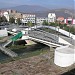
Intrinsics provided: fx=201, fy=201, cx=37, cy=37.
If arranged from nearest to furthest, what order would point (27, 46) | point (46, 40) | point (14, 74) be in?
point (14, 74)
point (46, 40)
point (27, 46)

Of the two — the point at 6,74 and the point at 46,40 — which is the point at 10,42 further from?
the point at 6,74

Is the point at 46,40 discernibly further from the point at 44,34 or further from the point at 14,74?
the point at 14,74

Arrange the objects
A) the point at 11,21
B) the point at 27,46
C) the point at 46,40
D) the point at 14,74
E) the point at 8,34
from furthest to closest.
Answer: the point at 11,21
the point at 8,34
the point at 27,46
the point at 46,40
the point at 14,74

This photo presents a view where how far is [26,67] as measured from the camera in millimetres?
12492

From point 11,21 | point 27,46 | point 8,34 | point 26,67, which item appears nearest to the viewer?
point 26,67

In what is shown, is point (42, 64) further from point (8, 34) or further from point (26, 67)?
point (8, 34)

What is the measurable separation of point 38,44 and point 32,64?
15246 millimetres

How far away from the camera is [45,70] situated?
38.7 ft

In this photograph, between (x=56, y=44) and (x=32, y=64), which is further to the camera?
(x=56, y=44)

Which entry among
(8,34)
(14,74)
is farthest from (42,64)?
(8,34)

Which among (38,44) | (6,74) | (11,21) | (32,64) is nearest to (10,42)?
(38,44)

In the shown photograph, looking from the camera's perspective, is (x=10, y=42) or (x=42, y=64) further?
(x=10, y=42)

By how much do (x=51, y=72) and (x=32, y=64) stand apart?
7.01 ft

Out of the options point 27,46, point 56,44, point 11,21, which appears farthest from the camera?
point 11,21
